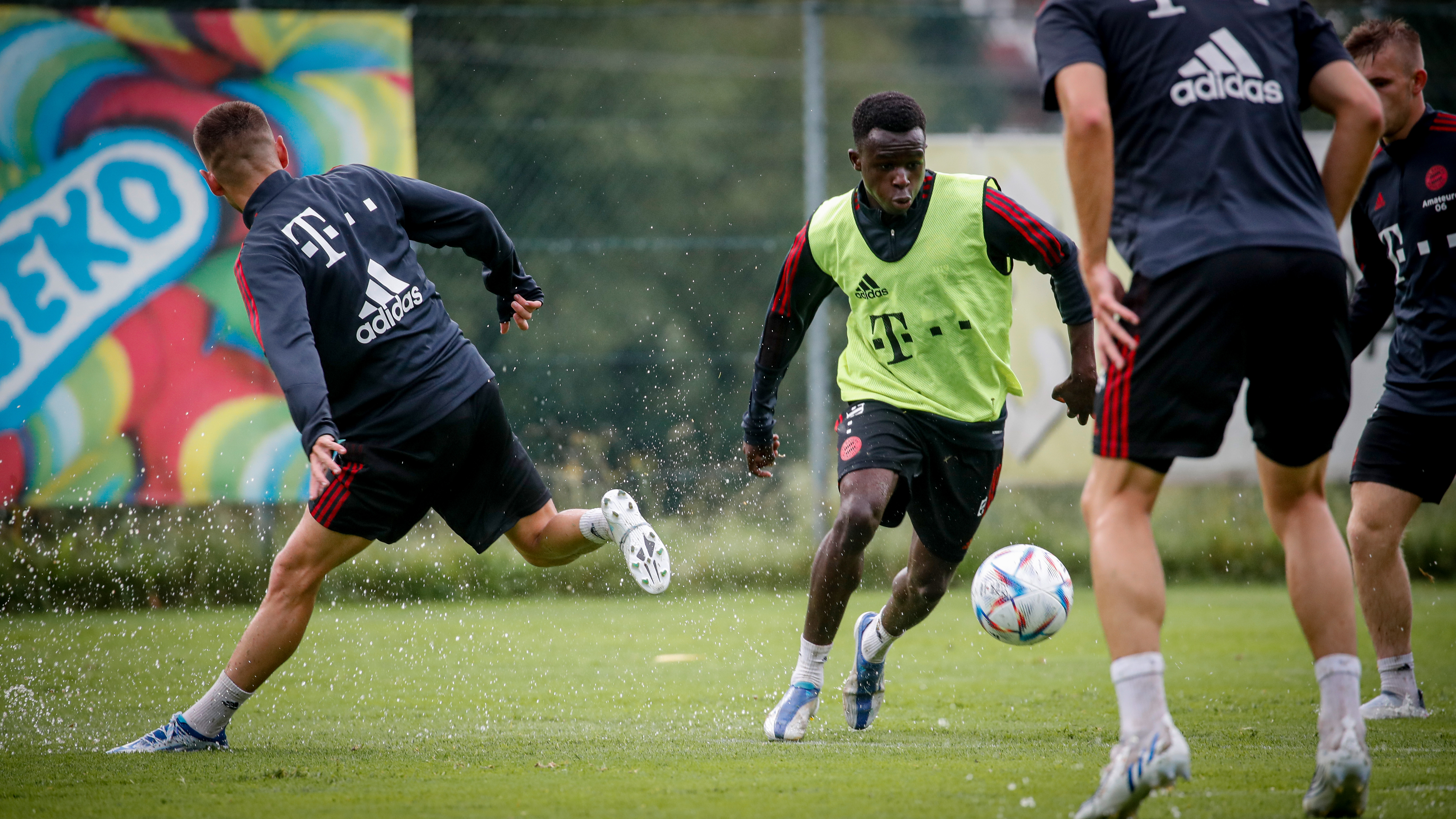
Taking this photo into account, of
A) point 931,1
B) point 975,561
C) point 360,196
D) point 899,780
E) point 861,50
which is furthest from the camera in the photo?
point 861,50

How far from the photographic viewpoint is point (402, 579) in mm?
9398

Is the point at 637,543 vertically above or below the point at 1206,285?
below

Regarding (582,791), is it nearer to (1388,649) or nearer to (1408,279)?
(1388,649)

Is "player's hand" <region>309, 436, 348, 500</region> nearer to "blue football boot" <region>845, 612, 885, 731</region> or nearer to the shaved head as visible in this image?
the shaved head

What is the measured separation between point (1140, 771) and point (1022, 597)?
74.8 inches

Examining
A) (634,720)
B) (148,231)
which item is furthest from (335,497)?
(148,231)

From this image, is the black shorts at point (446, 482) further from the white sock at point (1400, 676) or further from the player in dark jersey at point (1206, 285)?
the white sock at point (1400, 676)

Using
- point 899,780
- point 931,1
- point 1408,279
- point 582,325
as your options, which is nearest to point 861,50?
point 931,1

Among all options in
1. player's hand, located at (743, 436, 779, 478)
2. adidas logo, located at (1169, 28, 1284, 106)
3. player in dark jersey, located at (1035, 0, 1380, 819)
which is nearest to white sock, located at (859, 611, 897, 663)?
player's hand, located at (743, 436, 779, 478)

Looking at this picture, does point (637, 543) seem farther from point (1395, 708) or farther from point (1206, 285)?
point (1395, 708)

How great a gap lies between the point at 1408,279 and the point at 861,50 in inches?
857

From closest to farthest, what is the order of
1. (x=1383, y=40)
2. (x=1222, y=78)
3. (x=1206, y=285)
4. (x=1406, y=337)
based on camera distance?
(x=1206, y=285) → (x=1222, y=78) → (x=1383, y=40) → (x=1406, y=337)

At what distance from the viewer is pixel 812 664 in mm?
4680

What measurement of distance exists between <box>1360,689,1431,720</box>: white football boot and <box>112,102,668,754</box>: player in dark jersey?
2769 mm
